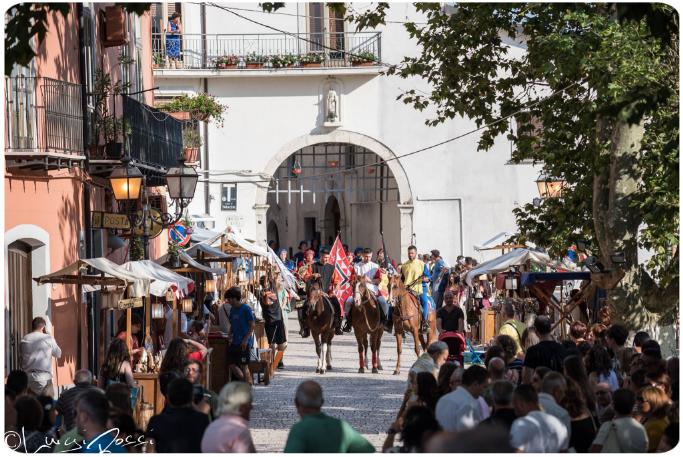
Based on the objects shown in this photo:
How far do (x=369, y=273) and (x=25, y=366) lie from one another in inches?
400

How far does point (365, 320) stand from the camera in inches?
771

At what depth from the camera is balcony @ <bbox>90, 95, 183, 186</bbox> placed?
1819 cm

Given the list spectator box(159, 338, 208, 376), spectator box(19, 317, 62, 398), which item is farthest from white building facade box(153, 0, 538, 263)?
spectator box(159, 338, 208, 376)

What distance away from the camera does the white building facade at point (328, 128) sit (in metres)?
33.1

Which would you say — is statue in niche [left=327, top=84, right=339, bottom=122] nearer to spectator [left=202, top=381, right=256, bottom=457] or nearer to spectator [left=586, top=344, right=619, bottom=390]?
spectator [left=586, top=344, right=619, bottom=390]

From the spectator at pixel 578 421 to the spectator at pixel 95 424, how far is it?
3.18m

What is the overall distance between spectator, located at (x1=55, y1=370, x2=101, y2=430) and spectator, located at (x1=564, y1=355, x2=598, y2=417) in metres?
3.86

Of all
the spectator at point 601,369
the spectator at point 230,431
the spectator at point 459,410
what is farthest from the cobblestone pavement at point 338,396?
the spectator at point 230,431

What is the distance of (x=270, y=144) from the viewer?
110 ft

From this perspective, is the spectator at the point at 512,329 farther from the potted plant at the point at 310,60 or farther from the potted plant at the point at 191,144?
the potted plant at the point at 310,60

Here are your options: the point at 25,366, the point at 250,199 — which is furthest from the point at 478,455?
the point at 250,199

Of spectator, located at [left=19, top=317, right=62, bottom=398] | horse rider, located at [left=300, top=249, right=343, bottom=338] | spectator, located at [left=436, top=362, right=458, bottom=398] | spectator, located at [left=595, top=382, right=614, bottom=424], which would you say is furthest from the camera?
horse rider, located at [left=300, top=249, right=343, bottom=338]

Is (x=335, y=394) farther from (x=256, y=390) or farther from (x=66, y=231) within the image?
(x=66, y=231)

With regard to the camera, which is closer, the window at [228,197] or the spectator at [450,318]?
the spectator at [450,318]
